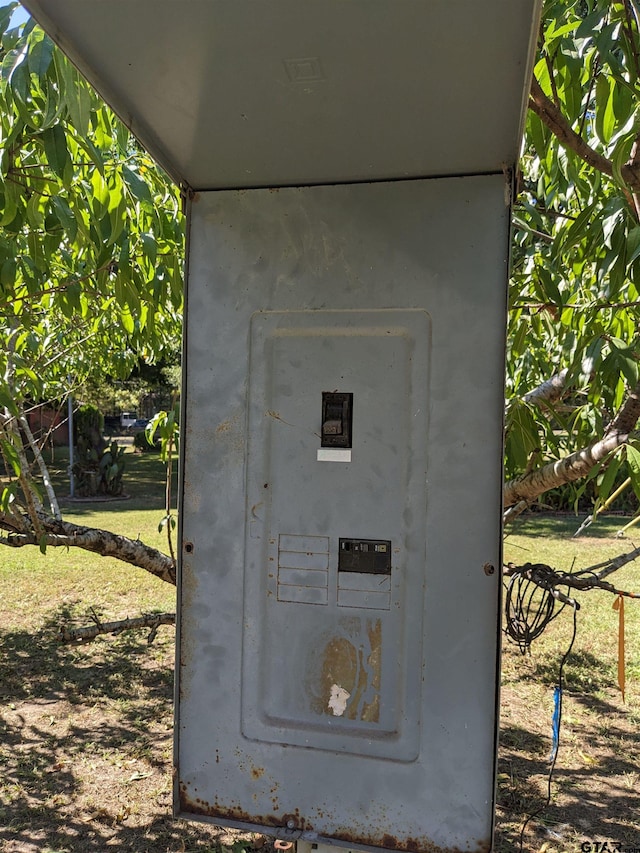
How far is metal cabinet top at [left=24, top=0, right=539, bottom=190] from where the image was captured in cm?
133

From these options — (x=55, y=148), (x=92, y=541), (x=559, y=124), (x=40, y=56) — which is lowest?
(x=92, y=541)

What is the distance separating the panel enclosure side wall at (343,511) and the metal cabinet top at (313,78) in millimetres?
180

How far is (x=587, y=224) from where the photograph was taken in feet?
8.84

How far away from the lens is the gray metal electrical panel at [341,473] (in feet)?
6.45

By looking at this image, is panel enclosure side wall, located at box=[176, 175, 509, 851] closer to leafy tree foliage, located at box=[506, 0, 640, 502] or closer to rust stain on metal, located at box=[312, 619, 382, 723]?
rust stain on metal, located at box=[312, 619, 382, 723]

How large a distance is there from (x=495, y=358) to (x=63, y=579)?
8274 millimetres

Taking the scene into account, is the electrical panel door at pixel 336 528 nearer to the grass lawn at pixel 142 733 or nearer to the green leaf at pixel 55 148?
the green leaf at pixel 55 148

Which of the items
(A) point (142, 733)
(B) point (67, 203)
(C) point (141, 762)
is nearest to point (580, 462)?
(B) point (67, 203)

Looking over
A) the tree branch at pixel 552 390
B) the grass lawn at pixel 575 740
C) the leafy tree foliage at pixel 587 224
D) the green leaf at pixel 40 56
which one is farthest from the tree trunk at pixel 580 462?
the green leaf at pixel 40 56

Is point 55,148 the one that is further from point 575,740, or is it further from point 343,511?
point 575,740

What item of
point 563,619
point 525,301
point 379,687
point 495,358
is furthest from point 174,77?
point 563,619

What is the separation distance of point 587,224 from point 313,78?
1.54 metres

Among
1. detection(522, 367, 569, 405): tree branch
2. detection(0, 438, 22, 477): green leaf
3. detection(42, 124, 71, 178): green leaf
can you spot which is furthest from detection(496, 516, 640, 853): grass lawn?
detection(42, 124, 71, 178): green leaf

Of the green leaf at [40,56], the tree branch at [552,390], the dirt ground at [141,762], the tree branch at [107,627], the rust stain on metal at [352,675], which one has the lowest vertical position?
the dirt ground at [141,762]
